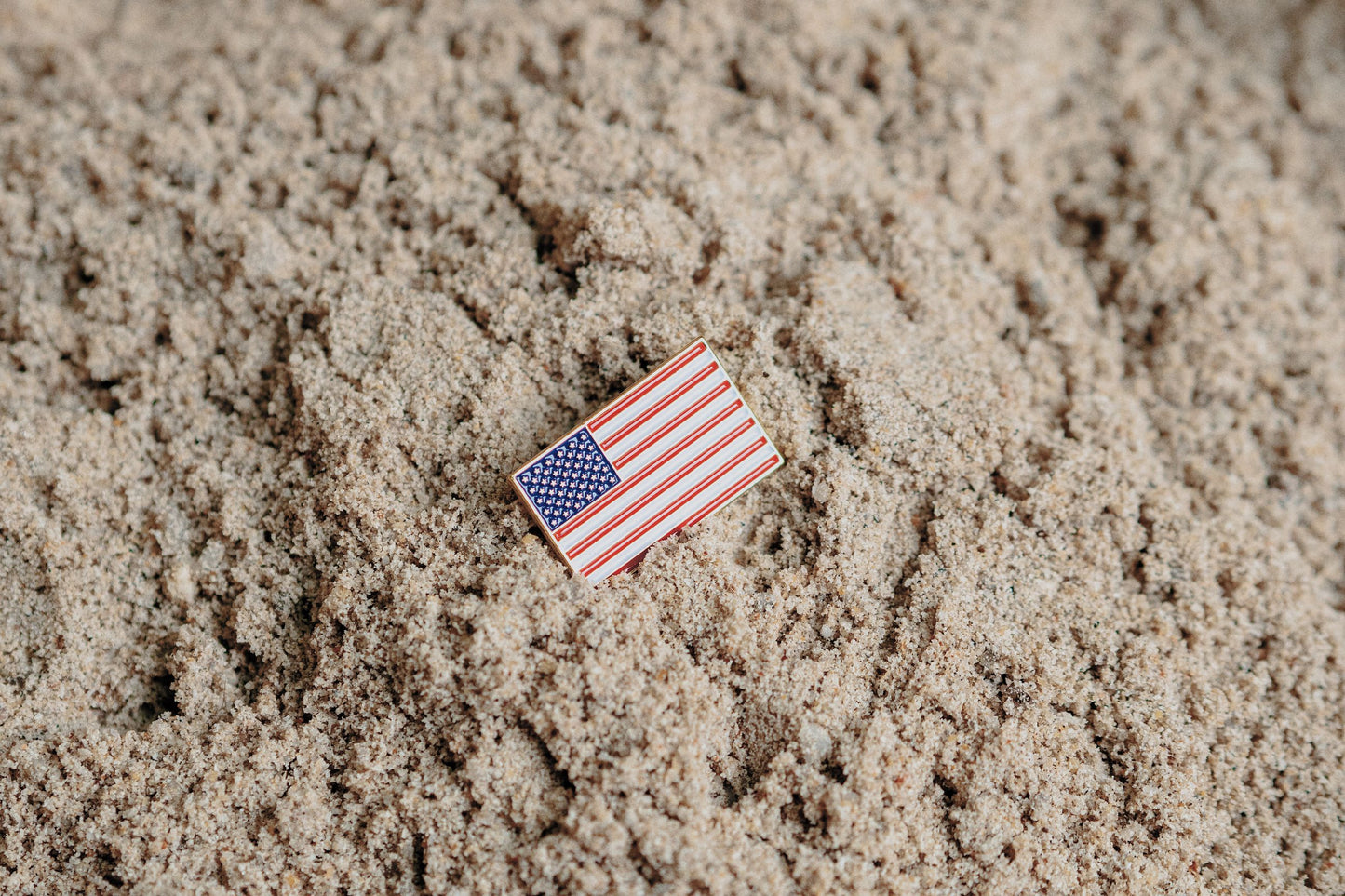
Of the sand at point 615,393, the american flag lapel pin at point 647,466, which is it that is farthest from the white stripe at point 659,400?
A: the sand at point 615,393

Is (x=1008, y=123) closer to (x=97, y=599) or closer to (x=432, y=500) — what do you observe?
(x=432, y=500)

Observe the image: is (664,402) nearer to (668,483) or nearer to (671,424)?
(671,424)

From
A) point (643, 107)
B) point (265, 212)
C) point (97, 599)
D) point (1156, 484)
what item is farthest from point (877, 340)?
point (97, 599)

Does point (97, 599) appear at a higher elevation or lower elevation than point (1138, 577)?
higher

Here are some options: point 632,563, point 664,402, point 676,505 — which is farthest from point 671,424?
point 632,563

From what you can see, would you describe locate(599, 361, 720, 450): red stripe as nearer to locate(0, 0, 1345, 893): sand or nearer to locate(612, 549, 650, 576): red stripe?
locate(0, 0, 1345, 893): sand

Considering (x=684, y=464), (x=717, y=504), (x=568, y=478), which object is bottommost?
(x=717, y=504)
